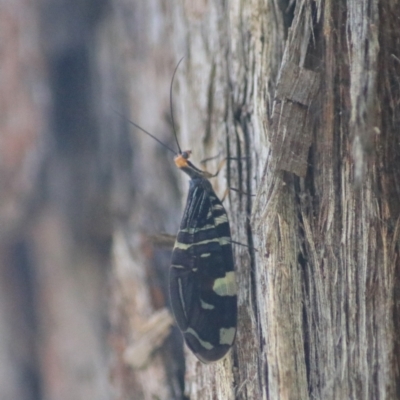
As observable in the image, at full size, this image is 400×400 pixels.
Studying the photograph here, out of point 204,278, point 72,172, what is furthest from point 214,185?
point 72,172

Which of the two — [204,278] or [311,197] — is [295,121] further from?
[204,278]

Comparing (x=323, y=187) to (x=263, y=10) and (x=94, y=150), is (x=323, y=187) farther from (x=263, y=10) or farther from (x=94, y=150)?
(x=94, y=150)

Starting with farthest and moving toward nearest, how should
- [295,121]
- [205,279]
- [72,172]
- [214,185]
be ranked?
[72,172]
[214,185]
[205,279]
[295,121]

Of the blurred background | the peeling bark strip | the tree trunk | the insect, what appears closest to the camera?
the tree trunk

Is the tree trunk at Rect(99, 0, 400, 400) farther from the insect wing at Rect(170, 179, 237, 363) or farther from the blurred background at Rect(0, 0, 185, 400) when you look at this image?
the blurred background at Rect(0, 0, 185, 400)

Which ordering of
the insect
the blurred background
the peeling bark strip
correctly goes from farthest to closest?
the blurred background → the insect → the peeling bark strip

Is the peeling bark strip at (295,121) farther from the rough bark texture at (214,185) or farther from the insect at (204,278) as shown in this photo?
the insect at (204,278)

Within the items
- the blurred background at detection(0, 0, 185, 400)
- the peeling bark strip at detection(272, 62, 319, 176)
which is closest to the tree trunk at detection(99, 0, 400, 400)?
the peeling bark strip at detection(272, 62, 319, 176)
